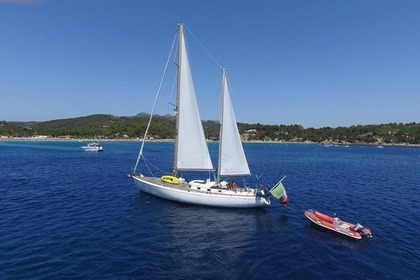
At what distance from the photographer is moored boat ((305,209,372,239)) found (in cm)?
2534

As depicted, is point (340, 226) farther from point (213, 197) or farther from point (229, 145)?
point (229, 145)

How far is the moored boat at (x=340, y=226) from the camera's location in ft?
83.1

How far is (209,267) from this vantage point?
19188 millimetres

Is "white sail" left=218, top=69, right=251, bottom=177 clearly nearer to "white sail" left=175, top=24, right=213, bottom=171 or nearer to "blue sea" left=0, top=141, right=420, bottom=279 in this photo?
"white sail" left=175, top=24, right=213, bottom=171

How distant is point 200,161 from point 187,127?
4787 mm

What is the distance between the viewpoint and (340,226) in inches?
1039

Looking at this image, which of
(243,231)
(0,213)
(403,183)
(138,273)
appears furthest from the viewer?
(403,183)

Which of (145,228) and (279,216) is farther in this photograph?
(279,216)

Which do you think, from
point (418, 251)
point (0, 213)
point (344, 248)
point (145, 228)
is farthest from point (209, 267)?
point (0, 213)

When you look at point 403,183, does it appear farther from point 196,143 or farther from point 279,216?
point 196,143

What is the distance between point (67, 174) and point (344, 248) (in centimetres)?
5519

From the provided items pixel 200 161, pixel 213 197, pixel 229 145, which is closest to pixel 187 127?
pixel 200 161

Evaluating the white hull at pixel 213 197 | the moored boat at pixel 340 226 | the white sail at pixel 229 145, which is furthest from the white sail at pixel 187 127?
the moored boat at pixel 340 226

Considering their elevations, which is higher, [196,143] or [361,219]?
[196,143]
